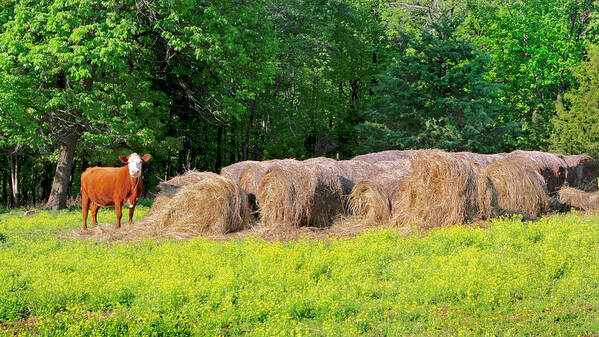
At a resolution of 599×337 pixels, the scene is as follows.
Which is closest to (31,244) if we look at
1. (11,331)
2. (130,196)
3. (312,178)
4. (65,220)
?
(130,196)

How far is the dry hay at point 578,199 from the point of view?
1775 cm

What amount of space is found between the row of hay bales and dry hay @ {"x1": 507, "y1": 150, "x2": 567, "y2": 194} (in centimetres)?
299

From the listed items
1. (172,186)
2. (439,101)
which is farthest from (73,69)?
(439,101)

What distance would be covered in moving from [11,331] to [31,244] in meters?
5.65

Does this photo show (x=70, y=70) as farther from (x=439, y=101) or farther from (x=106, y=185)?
(x=439, y=101)

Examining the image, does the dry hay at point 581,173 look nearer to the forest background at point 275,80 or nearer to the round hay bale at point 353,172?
the forest background at point 275,80

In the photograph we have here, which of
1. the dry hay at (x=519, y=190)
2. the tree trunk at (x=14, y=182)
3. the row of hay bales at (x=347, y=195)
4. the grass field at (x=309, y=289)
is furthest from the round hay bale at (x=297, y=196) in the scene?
the tree trunk at (x=14, y=182)

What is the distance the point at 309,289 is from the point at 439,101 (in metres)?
22.2

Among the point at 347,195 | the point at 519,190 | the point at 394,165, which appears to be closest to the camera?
the point at 347,195

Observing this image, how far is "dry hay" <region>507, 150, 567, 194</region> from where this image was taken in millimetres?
18500

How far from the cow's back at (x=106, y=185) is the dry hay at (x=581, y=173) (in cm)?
1669

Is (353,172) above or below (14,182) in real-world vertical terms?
above

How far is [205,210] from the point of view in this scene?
1317cm

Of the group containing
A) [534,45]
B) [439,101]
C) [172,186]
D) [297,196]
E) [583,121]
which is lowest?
[297,196]
